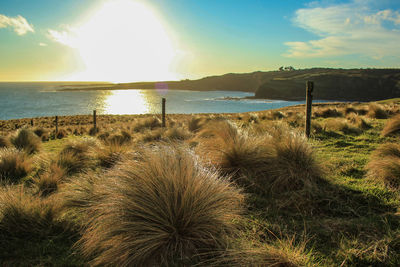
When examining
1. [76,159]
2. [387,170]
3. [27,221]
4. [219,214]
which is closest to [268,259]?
[219,214]

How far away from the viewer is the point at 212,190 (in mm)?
2883

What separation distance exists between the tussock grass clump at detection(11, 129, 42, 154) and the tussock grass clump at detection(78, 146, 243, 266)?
27.0 ft

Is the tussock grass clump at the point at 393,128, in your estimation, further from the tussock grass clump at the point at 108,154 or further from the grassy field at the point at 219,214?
the tussock grass clump at the point at 108,154

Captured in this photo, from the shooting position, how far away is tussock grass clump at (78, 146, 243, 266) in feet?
7.69

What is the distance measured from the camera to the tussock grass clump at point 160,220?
7.69 ft

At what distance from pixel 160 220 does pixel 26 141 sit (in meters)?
9.58

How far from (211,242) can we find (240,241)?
1.06 feet

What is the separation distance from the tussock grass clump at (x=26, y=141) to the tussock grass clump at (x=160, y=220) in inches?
324

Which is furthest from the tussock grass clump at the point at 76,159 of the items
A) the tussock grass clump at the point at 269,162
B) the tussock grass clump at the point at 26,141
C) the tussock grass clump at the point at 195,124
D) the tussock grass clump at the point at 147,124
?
the tussock grass clump at the point at 147,124

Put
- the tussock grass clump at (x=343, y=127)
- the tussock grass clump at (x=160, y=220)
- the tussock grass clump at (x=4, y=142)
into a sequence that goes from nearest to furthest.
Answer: the tussock grass clump at (x=160, y=220)
the tussock grass clump at (x=343, y=127)
the tussock grass clump at (x=4, y=142)

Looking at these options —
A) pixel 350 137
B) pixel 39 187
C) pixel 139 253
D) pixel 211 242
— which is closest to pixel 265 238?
pixel 211 242

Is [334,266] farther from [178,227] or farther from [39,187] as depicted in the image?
[39,187]

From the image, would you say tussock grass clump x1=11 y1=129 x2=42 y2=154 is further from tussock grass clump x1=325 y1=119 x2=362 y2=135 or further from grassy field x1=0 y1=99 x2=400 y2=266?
tussock grass clump x1=325 y1=119 x2=362 y2=135

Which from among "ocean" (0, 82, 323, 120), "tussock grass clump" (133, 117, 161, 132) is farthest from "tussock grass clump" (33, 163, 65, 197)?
"ocean" (0, 82, 323, 120)
